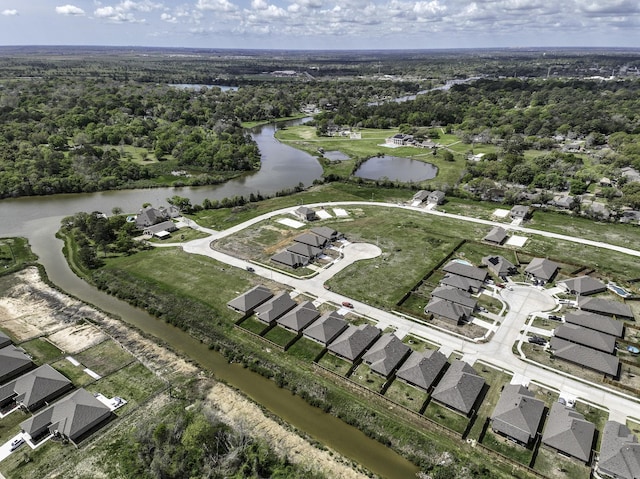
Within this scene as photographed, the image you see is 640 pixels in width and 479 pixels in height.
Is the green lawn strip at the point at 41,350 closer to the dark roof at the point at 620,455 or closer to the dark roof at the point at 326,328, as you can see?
the dark roof at the point at 326,328

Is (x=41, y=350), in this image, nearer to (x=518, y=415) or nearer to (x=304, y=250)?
(x=304, y=250)

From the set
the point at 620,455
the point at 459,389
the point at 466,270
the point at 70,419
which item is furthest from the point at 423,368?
the point at 70,419

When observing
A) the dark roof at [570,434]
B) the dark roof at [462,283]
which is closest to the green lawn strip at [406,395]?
the dark roof at [570,434]

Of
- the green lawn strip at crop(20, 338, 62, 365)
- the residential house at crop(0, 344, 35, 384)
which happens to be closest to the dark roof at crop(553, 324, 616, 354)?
the green lawn strip at crop(20, 338, 62, 365)

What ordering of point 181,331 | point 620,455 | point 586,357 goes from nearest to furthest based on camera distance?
1. point 620,455
2. point 586,357
3. point 181,331

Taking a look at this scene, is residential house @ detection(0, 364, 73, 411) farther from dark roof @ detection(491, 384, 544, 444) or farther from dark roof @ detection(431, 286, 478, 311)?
dark roof @ detection(431, 286, 478, 311)

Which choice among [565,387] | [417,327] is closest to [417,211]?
[417,327]
